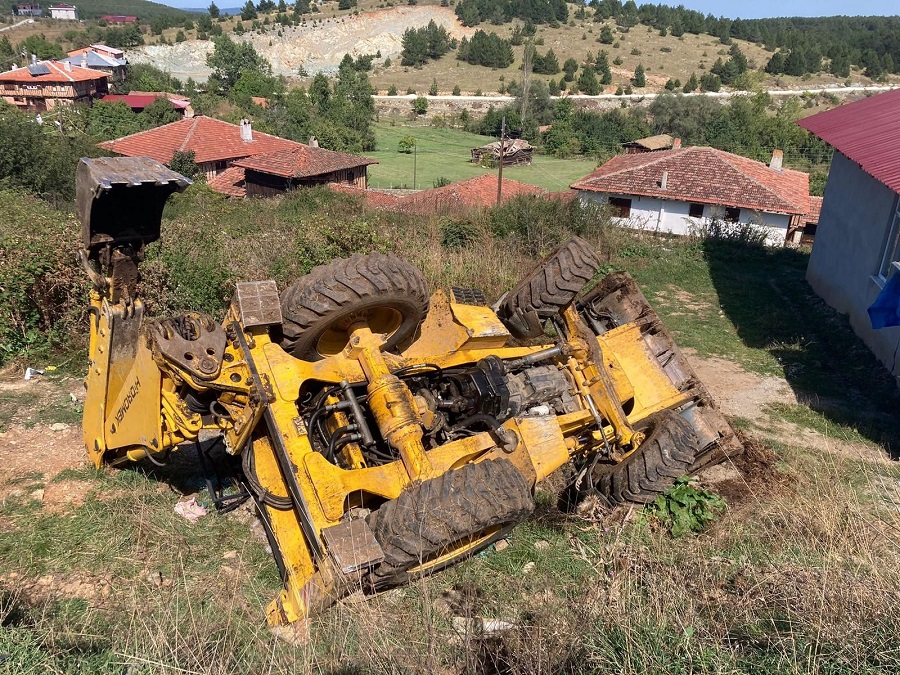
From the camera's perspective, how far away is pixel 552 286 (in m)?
5.36

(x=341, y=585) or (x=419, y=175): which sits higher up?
(x=341, y=585)

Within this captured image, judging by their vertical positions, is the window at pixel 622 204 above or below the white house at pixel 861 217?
below

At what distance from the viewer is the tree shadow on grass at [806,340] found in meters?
8.38

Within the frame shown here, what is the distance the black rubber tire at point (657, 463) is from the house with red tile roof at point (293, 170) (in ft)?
93.7

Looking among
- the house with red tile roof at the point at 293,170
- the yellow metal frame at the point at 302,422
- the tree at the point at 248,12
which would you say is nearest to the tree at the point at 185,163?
the house with red tile roof at the point at 293,170

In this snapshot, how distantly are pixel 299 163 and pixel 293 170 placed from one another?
867 millimetres

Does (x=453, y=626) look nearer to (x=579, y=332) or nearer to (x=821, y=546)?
(x=821, y=546)

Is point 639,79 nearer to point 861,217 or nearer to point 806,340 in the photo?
point 861,217

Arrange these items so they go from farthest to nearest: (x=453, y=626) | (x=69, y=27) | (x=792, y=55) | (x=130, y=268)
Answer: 1. (x=69, y=27)
2. (x=792, y=55)
3. (x=130, y=268)
4. (x=453, y=626)

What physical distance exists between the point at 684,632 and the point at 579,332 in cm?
274

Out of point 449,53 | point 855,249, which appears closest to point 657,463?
point 855,249

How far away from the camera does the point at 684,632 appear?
2.89 metres

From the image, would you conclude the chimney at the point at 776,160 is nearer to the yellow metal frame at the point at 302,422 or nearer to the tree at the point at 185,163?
the tree at the point at 185,163

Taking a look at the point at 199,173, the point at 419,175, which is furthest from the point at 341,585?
the point at 419,175
